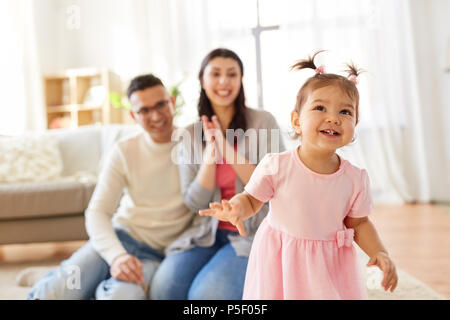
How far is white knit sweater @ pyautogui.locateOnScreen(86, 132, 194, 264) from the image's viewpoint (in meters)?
1.00

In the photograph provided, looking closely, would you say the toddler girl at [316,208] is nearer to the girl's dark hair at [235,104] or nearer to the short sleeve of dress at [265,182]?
the short sleeve of dress at [265,182]

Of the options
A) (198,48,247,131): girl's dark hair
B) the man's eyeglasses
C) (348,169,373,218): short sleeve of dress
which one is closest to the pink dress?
(348,169,373,218): short sleeve of dress

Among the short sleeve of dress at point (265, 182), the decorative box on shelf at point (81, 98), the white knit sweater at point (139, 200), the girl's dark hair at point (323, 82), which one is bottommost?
the white knit sweater at point (139, 200)

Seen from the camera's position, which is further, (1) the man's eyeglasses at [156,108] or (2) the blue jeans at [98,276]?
(2) the blue jeans at [98,276]

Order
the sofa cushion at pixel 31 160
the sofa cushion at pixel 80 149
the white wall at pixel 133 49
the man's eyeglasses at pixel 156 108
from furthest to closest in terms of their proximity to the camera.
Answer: the sofa cushion at pixel 80 149
the sofa cushion at pixel 31 160
the white wall at pixel 133 49
the man's eyeglasses at pixel 156 108

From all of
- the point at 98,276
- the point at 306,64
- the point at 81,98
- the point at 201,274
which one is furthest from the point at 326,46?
the point at 81,98

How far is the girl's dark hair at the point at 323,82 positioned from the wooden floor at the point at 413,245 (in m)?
0.14

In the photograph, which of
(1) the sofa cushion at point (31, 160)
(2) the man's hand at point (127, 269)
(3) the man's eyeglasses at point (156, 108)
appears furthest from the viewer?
(1) the sofa cushion at point (31, 160)

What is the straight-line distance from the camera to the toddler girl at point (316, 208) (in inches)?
13.3

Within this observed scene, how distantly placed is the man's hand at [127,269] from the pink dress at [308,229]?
30.2 inches

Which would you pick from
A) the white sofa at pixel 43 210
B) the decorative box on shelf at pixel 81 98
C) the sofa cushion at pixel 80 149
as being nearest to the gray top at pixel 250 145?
the decorative box on shelf at pixel 81 98

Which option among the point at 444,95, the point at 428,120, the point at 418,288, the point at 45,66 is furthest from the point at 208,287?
the point at 45,66

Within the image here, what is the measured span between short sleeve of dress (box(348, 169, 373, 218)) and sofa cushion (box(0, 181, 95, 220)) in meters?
2.10

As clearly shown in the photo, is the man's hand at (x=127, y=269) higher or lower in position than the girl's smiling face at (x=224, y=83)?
lower
